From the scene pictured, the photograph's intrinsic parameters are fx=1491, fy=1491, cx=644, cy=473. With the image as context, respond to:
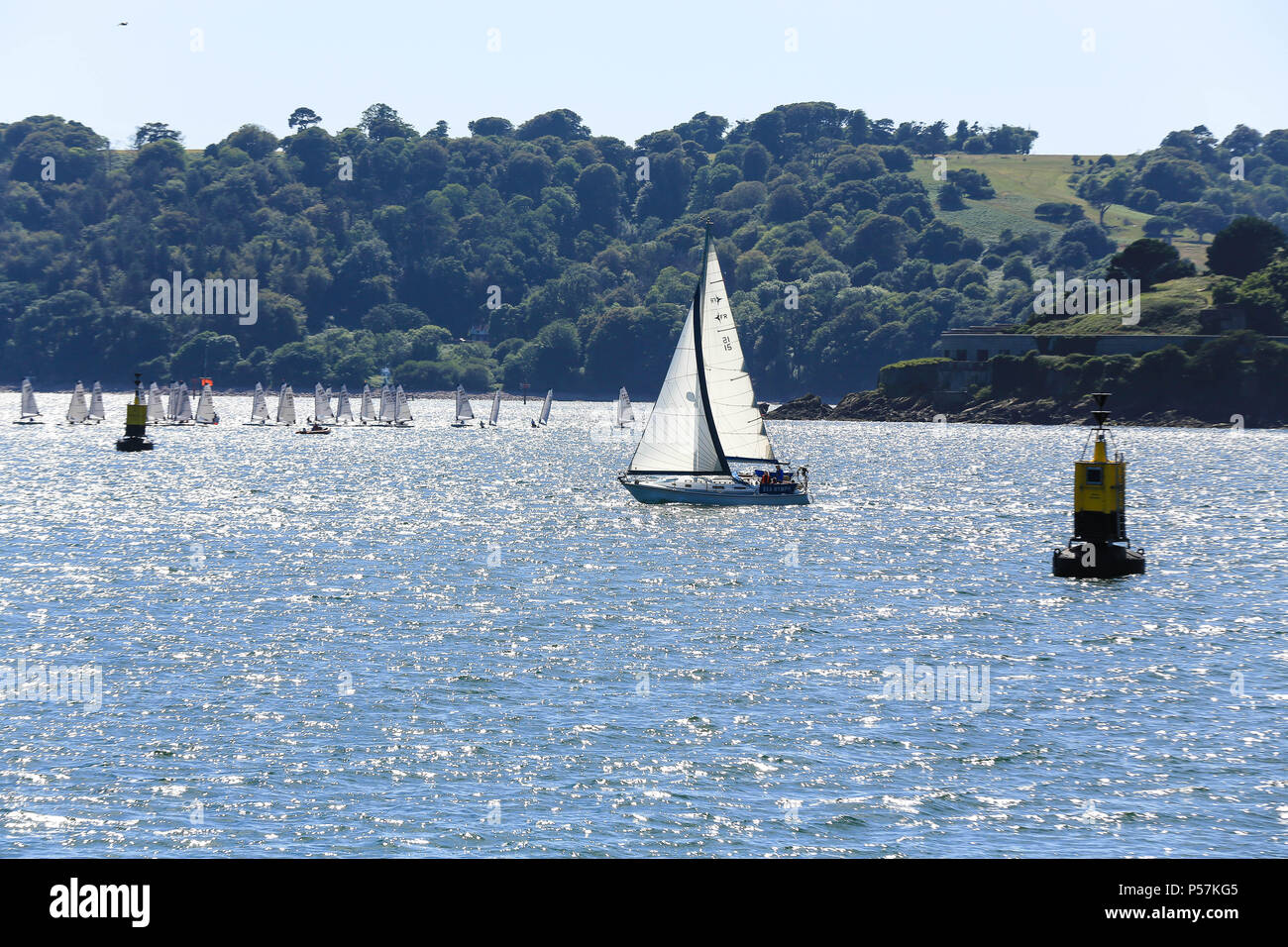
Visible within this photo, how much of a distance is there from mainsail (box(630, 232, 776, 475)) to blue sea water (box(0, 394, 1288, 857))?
397 cm

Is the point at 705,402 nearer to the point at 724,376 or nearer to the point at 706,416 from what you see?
the point at 706,416

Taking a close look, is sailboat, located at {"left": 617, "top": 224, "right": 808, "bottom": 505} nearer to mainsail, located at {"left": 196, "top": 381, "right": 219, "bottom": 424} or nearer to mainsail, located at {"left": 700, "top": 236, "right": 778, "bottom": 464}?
mainsail, located at {"left": 700, "top": 236, "right": 778, "bottom": 464}

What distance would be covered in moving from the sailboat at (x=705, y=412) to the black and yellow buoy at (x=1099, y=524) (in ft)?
72.6

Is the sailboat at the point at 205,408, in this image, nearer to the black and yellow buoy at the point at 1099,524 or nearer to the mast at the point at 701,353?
the mast at the point at 701,353

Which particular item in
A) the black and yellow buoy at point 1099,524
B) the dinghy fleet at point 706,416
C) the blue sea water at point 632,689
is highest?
the dinghy fleet at point 706,416

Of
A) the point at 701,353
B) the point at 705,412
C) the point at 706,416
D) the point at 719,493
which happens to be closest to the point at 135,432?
the point at 719,493

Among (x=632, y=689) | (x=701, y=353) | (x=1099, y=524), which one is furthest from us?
(x=701, y=353)

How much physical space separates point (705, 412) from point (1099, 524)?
25.0 m

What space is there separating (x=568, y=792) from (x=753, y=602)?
26004 millimetres

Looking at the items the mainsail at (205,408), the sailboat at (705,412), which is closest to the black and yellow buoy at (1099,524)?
the sailboat at (705,412)

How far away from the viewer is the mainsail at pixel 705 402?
77188 mm

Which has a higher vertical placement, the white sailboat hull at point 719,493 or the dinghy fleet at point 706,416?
the dinghy fleet at point 706,416

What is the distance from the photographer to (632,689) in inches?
1399
